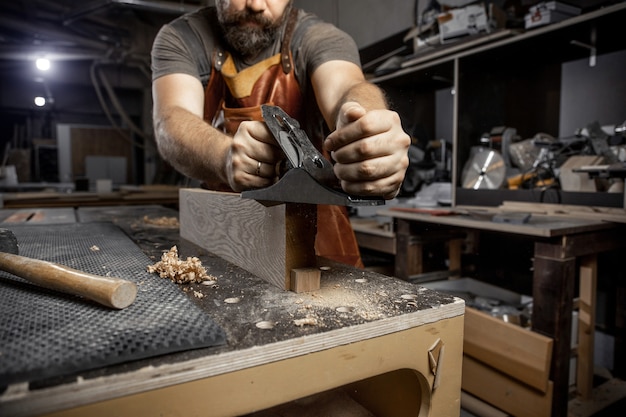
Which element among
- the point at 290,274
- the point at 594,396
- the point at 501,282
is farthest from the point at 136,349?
the point at 501,282

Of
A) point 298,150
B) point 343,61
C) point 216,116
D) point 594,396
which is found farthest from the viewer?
point 594,396

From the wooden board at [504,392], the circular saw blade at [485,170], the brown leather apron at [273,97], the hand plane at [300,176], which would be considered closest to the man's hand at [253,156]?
the hand plane at [300,176]

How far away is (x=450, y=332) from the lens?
0.64m

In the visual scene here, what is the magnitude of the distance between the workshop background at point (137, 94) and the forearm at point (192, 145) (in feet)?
1.38

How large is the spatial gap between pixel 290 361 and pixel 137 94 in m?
8.77

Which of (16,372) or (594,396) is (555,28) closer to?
(594,396)

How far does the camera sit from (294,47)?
4.42ft

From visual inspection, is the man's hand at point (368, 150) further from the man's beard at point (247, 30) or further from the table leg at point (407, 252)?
the table leg at point (407, 252)

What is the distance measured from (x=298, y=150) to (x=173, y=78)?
2.72 feet

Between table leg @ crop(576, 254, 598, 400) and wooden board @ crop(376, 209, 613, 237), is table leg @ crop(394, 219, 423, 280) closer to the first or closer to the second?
wooden board @ crop(376, 209, 613, 237)

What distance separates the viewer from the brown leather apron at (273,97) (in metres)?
1.25

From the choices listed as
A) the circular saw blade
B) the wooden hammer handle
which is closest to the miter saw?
the circular saw blade

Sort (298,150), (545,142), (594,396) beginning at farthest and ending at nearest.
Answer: (545,142)
(594,396)
(298,150)

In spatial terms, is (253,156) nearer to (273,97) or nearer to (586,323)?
(273,97)
